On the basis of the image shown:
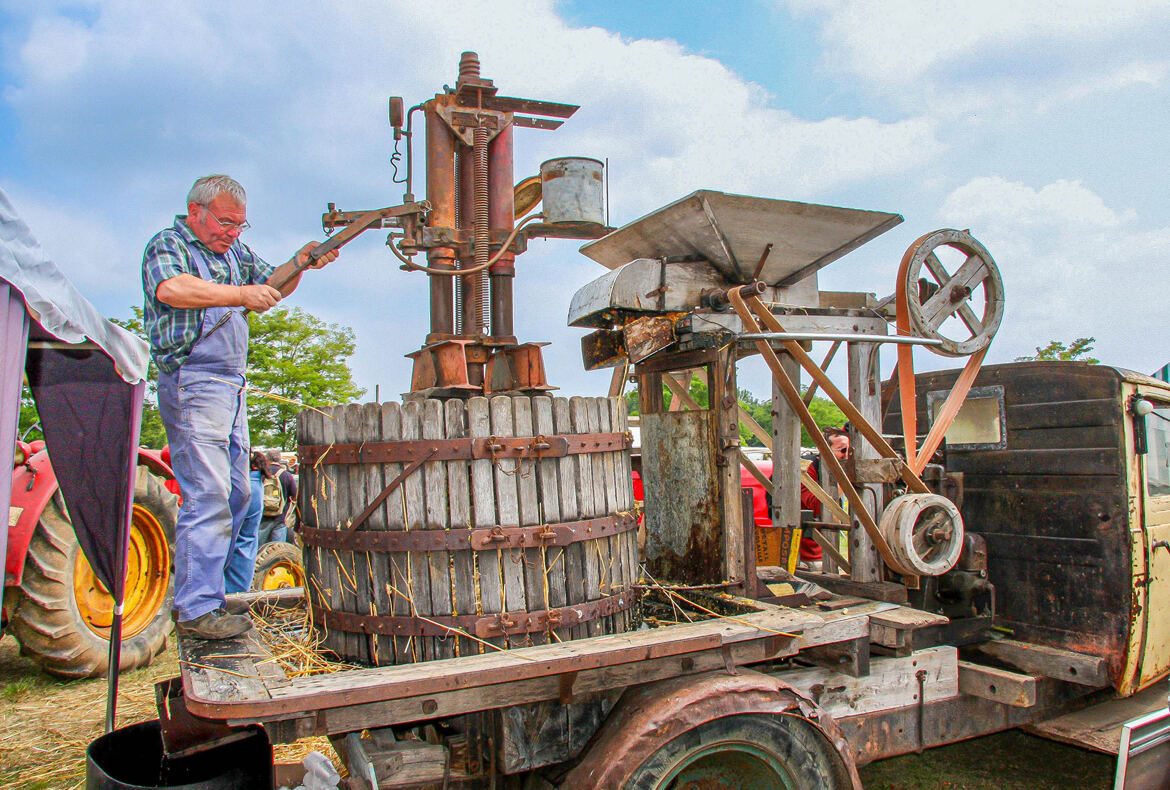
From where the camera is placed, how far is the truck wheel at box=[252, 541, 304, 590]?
28.5 feet

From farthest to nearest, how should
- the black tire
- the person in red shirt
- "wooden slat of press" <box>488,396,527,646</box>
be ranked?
the person in red shirt, "wooden slat of press" <box>488,396,527,646</box>, the black tire

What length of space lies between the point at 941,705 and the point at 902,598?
0.58m

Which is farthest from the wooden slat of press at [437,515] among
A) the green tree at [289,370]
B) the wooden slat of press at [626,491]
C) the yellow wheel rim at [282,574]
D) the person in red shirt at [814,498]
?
the green tree at [289,370]

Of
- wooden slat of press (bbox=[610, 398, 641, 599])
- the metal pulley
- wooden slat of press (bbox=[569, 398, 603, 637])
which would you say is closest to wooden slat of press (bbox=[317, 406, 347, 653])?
wooden slat of press (bbox=[569, 398, 603, 637])

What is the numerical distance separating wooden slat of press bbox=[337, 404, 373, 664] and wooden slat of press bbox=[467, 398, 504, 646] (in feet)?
1.58

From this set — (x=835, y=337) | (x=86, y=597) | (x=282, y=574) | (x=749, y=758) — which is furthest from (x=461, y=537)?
(x=282, y=574)

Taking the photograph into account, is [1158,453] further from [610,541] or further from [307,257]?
[307,257]

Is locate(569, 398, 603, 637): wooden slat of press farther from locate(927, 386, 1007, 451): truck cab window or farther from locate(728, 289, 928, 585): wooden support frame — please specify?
locate(927, 386, 1007, 451): truck cab window

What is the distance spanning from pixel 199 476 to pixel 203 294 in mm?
785

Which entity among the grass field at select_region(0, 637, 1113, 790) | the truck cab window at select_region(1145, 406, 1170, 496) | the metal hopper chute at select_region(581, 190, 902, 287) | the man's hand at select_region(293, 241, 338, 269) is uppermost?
the metal hopper chute at select_region(581, 190, 902, 287)

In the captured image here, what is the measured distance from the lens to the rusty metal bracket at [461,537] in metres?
3.38

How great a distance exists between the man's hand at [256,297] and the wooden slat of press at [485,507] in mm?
1019

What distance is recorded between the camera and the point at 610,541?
3857 mm

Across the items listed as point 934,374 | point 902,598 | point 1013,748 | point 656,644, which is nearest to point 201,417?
point 656,644
